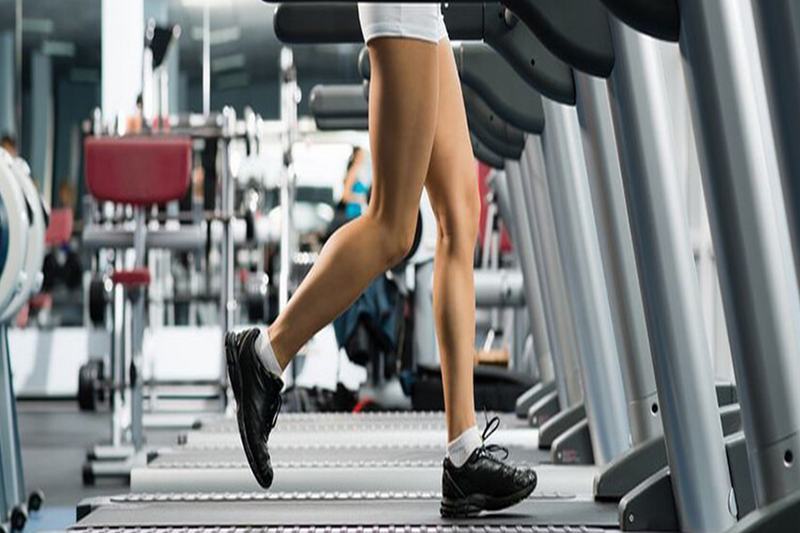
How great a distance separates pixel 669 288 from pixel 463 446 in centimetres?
51

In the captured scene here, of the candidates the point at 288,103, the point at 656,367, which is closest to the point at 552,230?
the point at 656,367

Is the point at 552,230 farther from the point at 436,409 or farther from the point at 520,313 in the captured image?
the point at 520,313

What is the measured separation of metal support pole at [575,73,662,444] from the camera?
105 inches

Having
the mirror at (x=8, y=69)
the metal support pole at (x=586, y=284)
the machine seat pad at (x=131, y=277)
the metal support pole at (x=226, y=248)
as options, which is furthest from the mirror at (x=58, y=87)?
the metal support pole at (x=586, y=284)

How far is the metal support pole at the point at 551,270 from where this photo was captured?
13.1ft

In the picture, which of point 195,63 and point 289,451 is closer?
point 289,451

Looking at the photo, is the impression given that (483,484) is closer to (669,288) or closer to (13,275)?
(669,288)

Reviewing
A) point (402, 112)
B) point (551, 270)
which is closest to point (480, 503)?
point (402, 112)

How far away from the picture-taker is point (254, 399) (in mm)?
2393

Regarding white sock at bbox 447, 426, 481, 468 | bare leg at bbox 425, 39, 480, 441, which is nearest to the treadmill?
white sock at bbox 447, 426, 481, 468

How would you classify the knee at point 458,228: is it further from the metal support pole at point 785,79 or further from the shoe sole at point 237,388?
the metal support pole at point 785,79

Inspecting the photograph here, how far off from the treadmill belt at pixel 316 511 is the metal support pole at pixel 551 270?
1.16 metres

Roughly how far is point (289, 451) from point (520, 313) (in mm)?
3346

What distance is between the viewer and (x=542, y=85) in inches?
112
